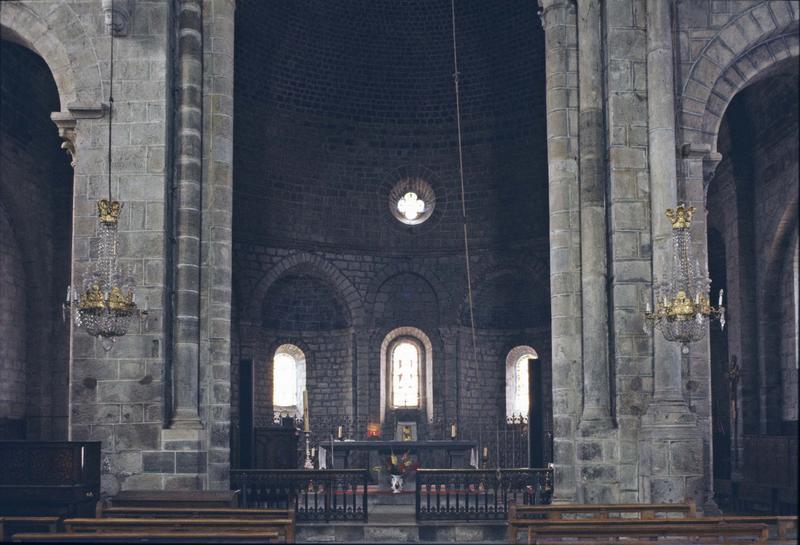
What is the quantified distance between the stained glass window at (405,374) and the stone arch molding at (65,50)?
41.8ft

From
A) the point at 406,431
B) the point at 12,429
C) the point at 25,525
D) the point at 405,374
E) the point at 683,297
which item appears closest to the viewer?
the point at 25,525

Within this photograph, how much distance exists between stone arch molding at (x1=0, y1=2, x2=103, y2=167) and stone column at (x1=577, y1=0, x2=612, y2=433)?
7514 millimetres

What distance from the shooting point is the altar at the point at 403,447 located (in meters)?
21.3

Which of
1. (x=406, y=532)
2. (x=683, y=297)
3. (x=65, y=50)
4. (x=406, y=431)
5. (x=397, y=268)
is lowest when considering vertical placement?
(x=406, y=532)

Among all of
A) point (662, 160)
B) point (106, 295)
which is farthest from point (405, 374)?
point (106, 295)

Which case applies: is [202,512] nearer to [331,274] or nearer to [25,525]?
[25,525]

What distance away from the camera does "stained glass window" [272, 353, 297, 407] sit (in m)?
27.2

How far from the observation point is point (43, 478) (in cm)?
1452

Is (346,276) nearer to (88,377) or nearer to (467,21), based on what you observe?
(467,21)

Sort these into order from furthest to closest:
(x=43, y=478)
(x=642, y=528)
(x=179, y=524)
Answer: (x=43, y=478), (x=179, y=524), (x=642, y=528)

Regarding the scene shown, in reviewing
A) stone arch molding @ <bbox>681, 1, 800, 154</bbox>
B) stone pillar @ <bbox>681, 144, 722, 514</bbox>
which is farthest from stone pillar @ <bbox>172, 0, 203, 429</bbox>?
stone arch molding @ <bbox>681, 1, 800, 154</bbox>

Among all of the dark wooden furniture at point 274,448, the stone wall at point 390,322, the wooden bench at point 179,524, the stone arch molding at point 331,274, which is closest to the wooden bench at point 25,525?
the wooden bench at point 179,524

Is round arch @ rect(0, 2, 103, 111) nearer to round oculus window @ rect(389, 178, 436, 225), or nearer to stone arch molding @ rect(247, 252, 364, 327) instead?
stone arch molding @ rect(247, 252, 364, 327)

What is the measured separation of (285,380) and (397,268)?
4.13 m
